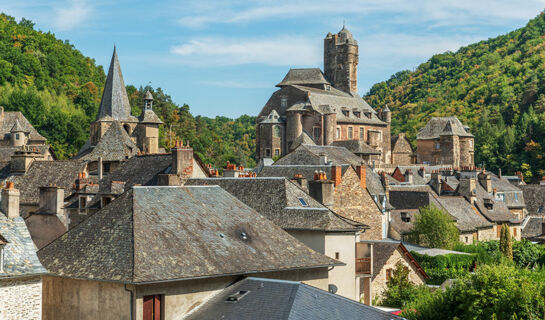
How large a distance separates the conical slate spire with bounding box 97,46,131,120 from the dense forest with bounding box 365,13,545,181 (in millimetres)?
64838

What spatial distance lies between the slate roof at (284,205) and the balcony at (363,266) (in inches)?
58.6

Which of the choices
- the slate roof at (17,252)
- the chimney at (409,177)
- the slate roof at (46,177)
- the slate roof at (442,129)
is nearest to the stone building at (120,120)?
the slate roof at (46,177)

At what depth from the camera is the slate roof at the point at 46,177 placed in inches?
1721

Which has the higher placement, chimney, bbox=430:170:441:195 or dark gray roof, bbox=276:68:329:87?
dark gray roof, bbox=276:68:329:87

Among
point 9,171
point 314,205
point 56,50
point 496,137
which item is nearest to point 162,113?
point 56,50

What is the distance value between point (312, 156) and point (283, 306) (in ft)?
111

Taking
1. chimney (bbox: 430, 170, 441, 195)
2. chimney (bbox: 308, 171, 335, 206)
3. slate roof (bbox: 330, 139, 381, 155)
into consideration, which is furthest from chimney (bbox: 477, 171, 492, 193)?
chimney (bbox: 308, 171, 335, 206)

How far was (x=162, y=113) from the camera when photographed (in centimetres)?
11900

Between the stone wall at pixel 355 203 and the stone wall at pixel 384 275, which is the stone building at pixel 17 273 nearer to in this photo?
the stone wall at pixel 355 203

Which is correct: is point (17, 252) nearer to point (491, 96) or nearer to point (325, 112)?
point (325, 112)

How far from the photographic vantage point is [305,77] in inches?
3991

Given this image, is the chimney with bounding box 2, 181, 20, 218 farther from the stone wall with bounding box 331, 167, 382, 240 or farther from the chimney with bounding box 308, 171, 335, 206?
the stone wall with bounding box 331, 167, 382, 240

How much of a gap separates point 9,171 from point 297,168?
19918mm

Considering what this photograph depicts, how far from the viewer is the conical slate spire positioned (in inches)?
2790
